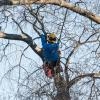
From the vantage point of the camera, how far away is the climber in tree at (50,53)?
13.4 metres

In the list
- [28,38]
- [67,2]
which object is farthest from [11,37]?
[67,2]

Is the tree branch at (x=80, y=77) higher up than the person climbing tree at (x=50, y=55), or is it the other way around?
the person climbing tree at (x=50, y=55)

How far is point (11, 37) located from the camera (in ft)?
46.8

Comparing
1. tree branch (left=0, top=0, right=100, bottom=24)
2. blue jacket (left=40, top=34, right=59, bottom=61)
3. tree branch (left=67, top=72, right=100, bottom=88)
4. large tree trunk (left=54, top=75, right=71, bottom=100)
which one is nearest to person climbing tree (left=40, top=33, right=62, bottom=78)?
blue jacket (left=40, top=34, right=59, bottom=61)

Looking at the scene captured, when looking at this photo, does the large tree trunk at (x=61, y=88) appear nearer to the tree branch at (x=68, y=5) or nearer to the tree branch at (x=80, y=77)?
the tree branch at (x=80, y=77)

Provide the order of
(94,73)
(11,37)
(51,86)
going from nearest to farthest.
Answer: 1. (51,86)
2. (94,73)
3. (11,37)

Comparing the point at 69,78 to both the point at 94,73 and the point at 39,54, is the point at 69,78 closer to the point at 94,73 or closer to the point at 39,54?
the point at 94,73

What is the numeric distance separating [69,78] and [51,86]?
637mm

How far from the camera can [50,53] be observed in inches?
548

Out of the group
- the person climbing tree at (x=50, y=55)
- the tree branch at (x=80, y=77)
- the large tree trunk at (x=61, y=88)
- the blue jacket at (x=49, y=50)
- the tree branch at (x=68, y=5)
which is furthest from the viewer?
the blue jacket at (x=49, y=50)

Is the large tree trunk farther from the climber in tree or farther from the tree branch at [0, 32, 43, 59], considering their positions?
the tree branch at [0, 32, 43, 59]

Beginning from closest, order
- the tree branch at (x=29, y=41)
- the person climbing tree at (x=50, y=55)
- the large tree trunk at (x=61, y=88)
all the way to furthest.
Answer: the large tree trunk at (x=61, y=88) → the person climbing tree at (x=50, y=55) → the tree branch at (x=29, y=41)

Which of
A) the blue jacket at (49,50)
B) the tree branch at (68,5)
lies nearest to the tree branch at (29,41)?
the blue jacket at (49,50)

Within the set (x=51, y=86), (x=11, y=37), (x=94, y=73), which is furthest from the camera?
(x=11, y=37)
